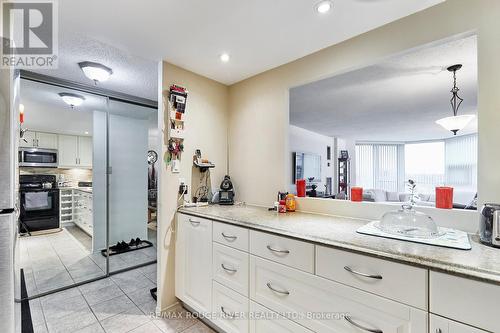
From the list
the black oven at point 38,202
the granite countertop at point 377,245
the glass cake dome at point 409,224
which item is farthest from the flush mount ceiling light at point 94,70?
the glass cake dome at point 409,224

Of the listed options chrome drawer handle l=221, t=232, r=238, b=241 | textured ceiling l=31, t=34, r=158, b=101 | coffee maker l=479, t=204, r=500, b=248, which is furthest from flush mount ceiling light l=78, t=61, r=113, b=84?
coffee maker l=479, t=204, r=500, b=248

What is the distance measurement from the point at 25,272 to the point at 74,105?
2007mm

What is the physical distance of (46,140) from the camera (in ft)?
9.20

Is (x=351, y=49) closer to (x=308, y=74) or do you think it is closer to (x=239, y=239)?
(x=308, y=74)

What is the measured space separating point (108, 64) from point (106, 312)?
227cm

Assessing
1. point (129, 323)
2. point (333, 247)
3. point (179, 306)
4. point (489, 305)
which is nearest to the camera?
point (489, 305)

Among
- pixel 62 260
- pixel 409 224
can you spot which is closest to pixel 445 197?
pixel 409 224

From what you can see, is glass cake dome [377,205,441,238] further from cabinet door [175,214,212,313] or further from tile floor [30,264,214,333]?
tile floor [30,264,214,333]

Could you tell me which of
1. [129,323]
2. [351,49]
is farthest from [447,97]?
[129,323]

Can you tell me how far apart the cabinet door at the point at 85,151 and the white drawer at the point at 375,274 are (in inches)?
120

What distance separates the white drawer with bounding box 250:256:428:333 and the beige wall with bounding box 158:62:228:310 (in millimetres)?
979

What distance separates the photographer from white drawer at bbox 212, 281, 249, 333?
1551 mm

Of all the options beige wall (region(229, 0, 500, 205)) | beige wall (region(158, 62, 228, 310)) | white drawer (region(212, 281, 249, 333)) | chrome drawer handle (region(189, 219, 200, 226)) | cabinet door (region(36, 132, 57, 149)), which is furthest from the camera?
cabinet door (region(36, 132, 57, 149))

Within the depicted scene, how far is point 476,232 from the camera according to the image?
126 centimetres
